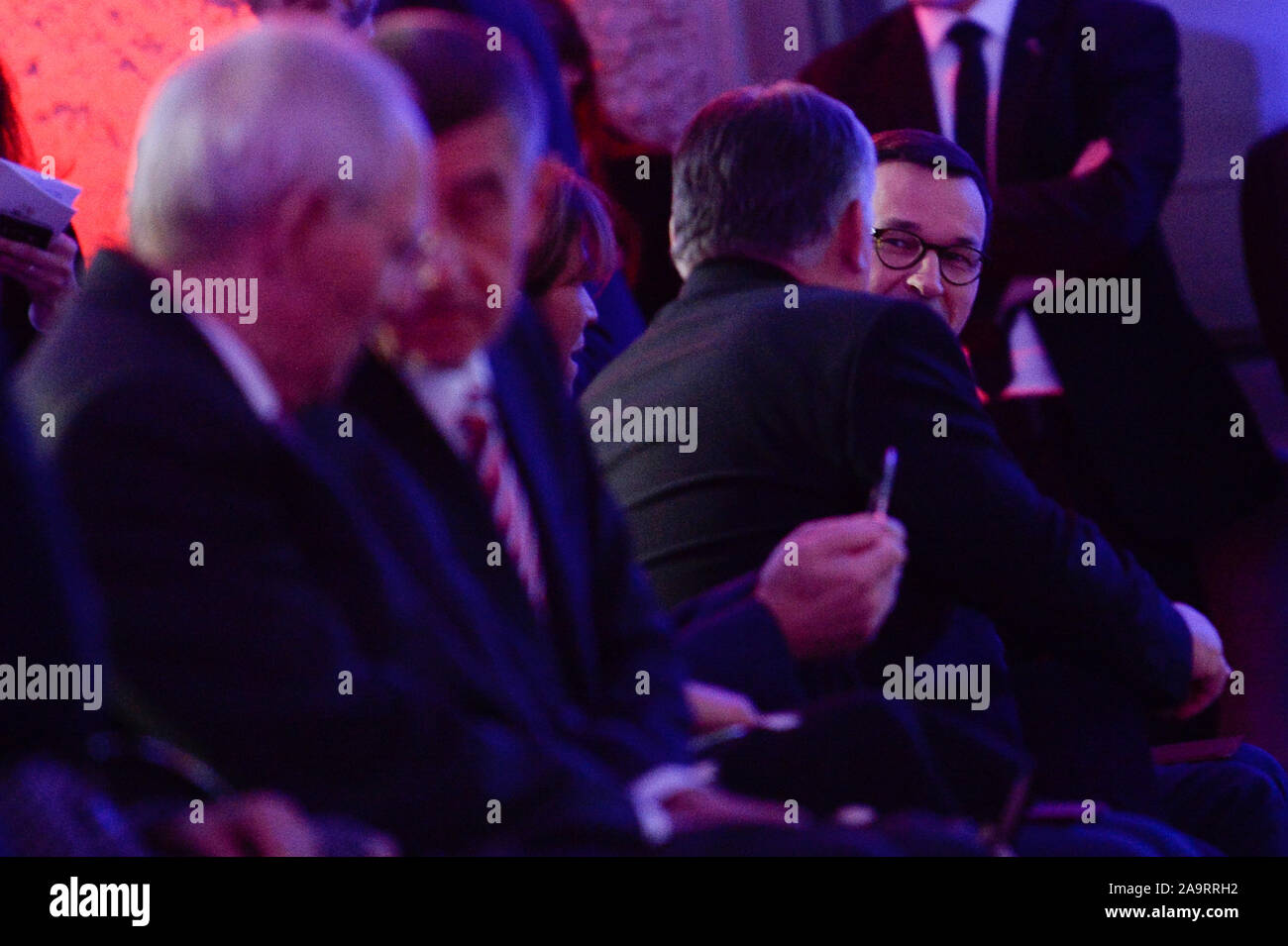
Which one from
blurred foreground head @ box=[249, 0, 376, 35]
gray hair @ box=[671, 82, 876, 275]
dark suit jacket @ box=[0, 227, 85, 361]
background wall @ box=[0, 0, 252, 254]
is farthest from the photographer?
background wall @ box=[0, 0, 252, 254]

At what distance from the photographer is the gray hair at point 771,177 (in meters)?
2.13

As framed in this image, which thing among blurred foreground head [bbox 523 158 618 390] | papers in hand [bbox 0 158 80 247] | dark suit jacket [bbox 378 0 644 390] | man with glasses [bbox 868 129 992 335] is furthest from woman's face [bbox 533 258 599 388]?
papers in hand [bbox 0 158 80 247]

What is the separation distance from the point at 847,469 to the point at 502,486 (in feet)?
1.93

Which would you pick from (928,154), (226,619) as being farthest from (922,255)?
(226,619)

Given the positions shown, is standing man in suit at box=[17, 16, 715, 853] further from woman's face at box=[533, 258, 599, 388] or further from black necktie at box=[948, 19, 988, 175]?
black necktie at box=[948, 19, 988, 175]

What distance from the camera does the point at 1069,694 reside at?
2182mm

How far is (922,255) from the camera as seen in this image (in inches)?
104

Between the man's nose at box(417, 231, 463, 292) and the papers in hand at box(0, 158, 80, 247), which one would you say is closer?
the man's nose at box(417, 231, 463, 292)

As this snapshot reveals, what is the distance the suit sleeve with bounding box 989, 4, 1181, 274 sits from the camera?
11.6 feet

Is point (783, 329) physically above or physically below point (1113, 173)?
below

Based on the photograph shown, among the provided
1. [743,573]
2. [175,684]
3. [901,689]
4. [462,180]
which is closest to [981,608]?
[901,689]

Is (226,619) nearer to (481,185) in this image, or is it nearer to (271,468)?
(271,468)

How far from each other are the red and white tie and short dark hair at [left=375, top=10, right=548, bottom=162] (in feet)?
0.71

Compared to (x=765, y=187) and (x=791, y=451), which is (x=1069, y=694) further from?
(x=765, y=187)
